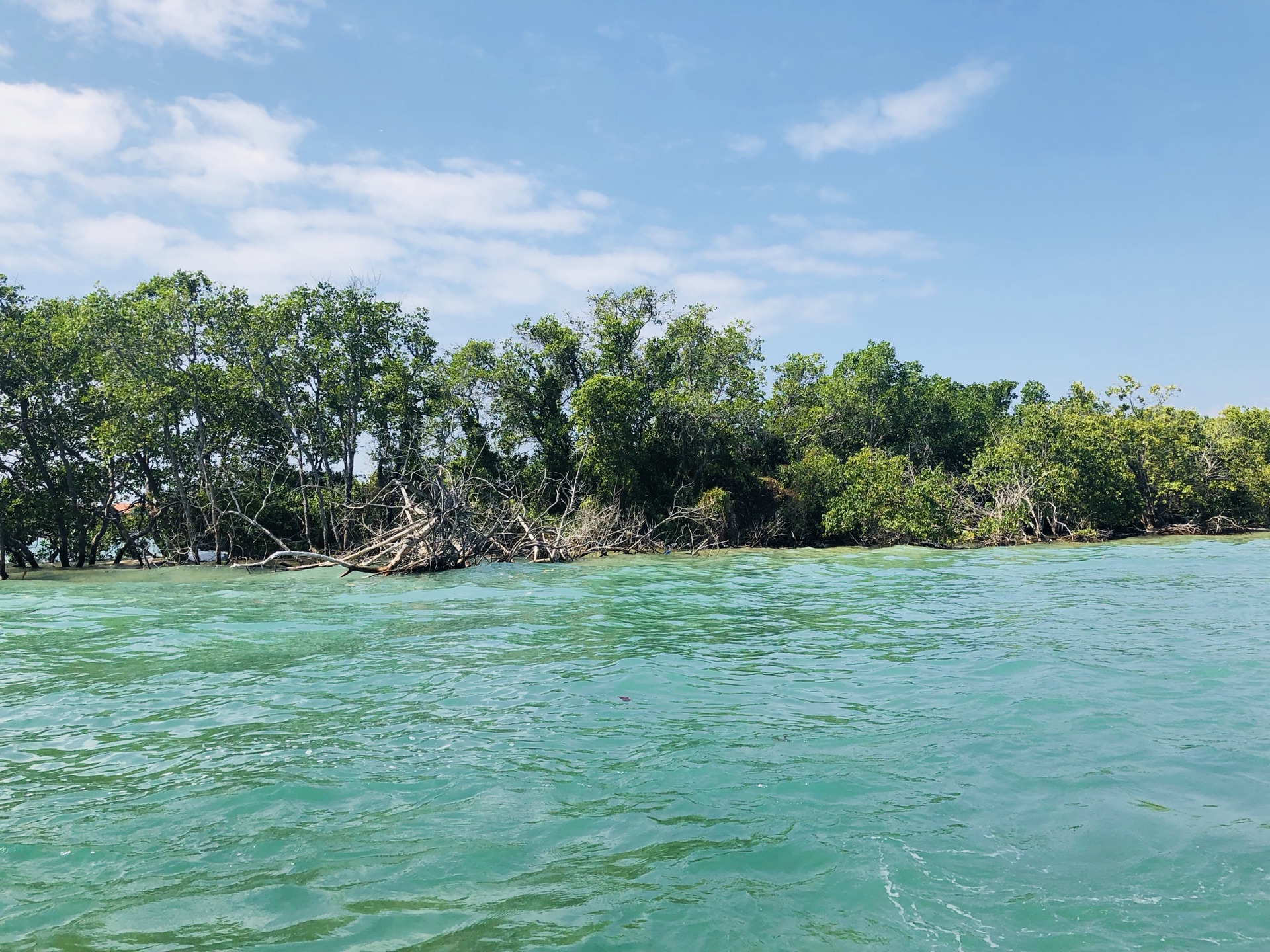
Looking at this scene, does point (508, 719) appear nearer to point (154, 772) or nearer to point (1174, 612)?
point (154, 772)

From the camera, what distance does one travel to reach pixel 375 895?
4.38 metres

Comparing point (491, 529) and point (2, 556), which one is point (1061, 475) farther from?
point (2, 556)

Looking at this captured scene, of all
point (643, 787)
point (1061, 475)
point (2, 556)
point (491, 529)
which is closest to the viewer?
point (643, 787)

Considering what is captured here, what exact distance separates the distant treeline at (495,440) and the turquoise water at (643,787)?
15.0m

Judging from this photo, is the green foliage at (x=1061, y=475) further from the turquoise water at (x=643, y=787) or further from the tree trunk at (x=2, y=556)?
the tree trunk at (x=2, y=556)

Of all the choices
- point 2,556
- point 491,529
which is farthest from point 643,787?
point 2,556

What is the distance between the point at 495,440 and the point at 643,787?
29173 millimetres

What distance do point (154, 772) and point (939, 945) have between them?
19.0 feet

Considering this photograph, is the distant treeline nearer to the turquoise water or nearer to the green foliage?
the green foliage

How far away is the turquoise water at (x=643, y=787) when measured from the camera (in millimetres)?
4184

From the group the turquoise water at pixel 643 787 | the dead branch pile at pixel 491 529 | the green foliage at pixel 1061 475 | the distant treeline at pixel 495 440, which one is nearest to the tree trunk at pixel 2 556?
the distant treeline at pixel 495 440

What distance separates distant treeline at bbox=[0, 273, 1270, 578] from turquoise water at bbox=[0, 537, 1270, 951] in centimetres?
1496

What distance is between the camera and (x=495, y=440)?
3422 cm

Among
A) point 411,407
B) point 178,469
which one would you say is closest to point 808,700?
point 178,469
